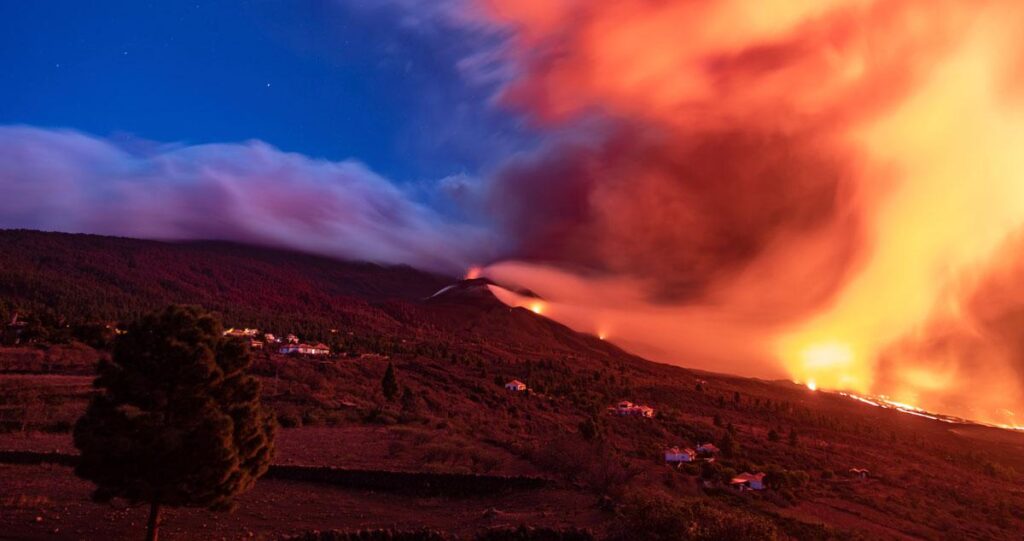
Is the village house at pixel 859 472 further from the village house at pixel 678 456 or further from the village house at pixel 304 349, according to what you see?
the village house at pixel 304 349

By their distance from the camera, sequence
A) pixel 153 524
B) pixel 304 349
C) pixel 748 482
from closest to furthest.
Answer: pixel 153 524 < pixel 748 482 < pixel 304 349

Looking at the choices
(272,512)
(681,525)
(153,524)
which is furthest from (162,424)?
(681,525)

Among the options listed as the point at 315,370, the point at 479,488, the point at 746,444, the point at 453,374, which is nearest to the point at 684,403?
the point at 746,444

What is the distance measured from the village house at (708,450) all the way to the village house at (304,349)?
2123 inches

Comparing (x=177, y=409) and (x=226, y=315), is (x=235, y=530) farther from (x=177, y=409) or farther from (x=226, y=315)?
(x=226, y=315)

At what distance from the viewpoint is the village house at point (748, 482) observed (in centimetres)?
4285

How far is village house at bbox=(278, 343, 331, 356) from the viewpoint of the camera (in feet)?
288

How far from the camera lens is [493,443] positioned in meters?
42.8

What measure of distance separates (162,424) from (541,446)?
2515 centimetres

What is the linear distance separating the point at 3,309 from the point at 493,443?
255 ft

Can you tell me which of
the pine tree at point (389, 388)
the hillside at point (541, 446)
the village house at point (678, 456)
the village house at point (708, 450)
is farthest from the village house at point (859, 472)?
the pine tree at point (389, 388)

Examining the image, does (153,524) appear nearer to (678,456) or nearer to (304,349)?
(678,456)

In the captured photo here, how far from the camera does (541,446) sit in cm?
3828

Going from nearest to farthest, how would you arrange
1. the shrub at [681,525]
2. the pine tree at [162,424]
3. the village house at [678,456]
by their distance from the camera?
1. the pine tree at [162,424]
2. the shrub at [681,525]
3. the village house at [678,456]
